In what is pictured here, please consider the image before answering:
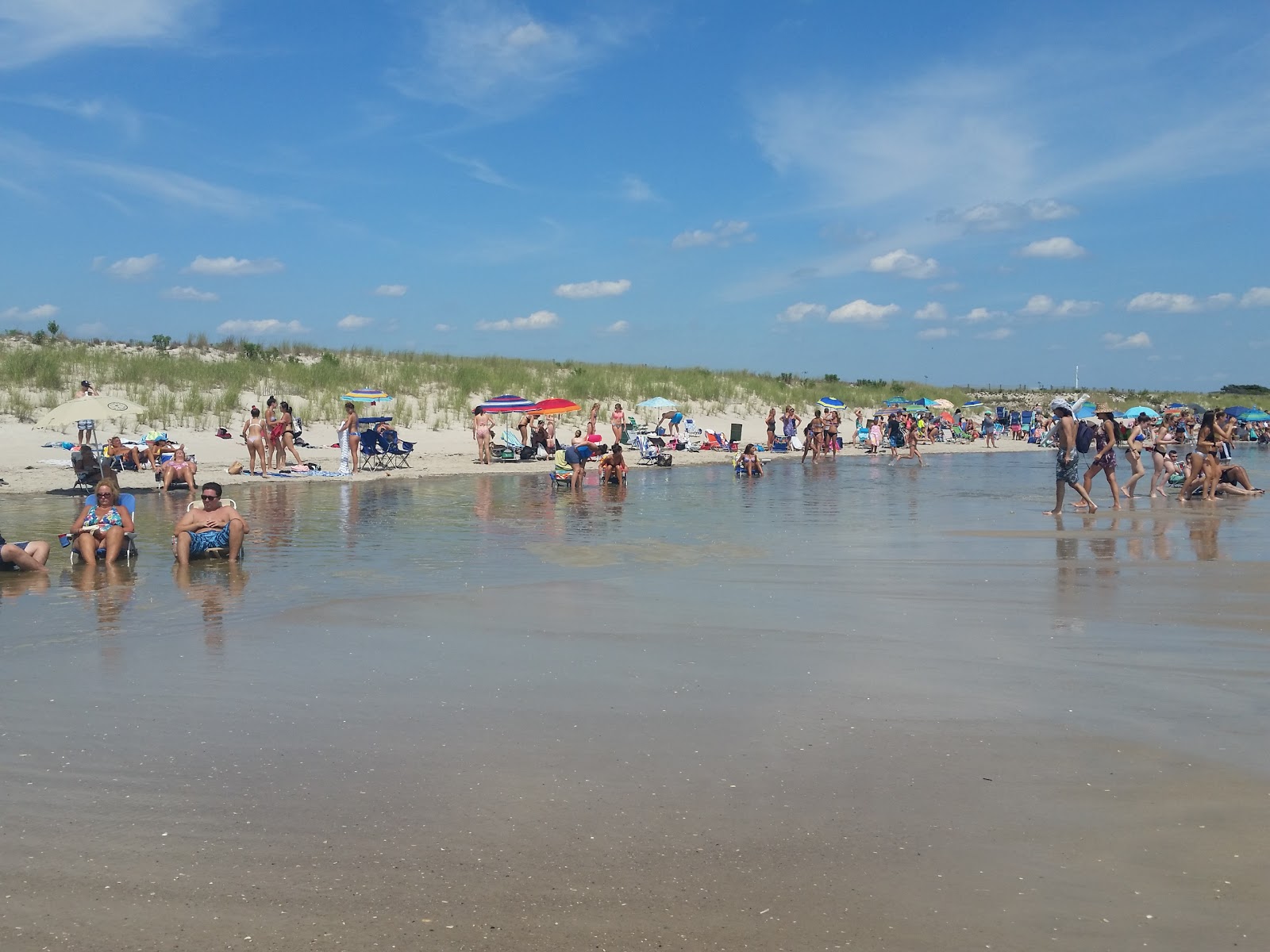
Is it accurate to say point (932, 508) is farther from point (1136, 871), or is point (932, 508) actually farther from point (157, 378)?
point (157, 378)

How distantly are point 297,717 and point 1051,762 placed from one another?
11.1 ft

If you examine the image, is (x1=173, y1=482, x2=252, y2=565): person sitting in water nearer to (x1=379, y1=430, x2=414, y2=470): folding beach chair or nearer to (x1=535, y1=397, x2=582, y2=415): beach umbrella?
(x1=379, y1=430, x2=414, y2=470): folding beach chair

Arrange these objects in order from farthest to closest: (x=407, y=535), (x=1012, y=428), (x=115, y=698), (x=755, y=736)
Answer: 1. (x=1012, y=428)
2. (x=407, y=535)
3. (x=115, y=698)
4. (x=755, y=736)

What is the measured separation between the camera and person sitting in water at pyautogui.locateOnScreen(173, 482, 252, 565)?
1014 centimetres

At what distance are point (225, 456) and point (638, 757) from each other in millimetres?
19838

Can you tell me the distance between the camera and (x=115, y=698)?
5625mm

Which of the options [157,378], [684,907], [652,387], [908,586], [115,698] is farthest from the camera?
[652,387]

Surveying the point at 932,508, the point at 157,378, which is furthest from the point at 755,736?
the point at 157,378

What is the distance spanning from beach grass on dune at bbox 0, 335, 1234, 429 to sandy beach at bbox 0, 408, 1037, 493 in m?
0.88


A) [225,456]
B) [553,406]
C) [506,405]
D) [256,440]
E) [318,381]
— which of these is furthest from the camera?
[318,381]

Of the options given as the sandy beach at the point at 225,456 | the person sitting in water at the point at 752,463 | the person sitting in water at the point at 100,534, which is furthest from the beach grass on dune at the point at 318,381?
the person sitting in water at the point at 100,534

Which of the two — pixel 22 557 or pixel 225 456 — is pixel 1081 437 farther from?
pixel 225 456

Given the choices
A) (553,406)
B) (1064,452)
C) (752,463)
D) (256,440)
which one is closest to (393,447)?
(256,440)

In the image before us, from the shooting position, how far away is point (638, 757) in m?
4.77
